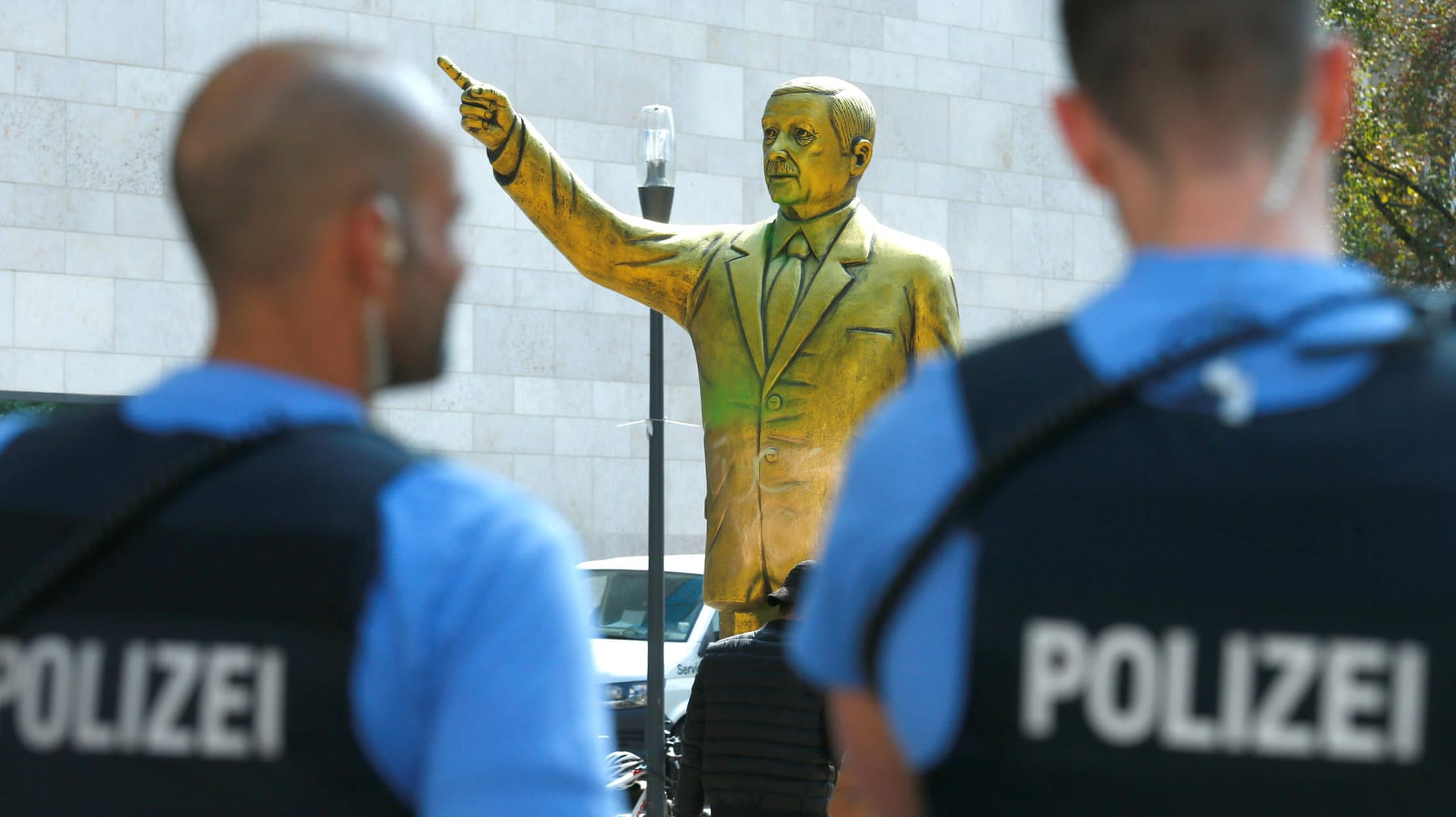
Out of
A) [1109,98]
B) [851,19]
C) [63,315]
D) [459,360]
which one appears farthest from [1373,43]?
[1109,98]

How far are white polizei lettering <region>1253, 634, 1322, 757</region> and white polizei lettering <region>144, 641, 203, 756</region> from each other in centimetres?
85

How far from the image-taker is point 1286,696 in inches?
56.1

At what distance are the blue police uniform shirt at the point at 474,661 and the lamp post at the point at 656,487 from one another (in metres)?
8.34

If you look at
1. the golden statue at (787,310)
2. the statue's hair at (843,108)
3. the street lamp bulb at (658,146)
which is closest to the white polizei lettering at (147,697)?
the golden statue at (787,310)

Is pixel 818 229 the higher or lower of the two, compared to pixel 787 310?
higher

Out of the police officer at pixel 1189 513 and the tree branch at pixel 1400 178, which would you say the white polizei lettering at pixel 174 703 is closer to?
the police officer at pixel 1189 513

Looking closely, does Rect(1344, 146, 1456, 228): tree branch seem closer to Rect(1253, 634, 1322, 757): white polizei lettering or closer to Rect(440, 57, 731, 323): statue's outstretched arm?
Rect(440, 57, 731, 323): statue's outstretched arm

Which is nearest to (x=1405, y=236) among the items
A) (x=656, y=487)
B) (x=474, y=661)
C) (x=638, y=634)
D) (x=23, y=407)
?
(x=638, y=634)

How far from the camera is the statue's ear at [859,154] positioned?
222 inches

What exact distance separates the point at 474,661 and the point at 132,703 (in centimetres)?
31

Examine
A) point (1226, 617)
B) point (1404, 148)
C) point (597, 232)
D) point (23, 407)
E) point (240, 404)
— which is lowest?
point (23, 407)

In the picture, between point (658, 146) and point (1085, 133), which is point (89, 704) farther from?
point (658, 146)

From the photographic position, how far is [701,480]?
19359 mm

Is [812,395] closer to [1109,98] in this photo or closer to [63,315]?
[1109,98]
